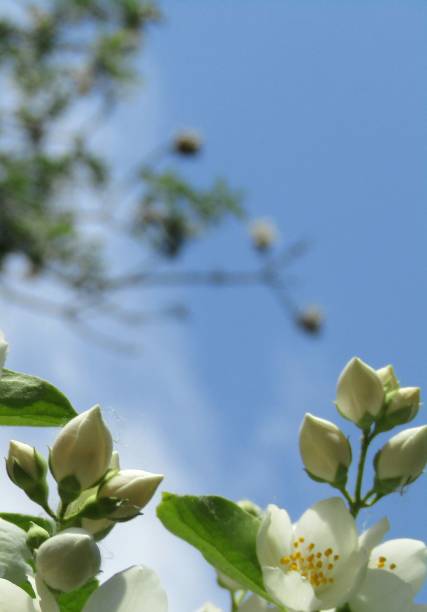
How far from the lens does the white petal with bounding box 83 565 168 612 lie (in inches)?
31.6

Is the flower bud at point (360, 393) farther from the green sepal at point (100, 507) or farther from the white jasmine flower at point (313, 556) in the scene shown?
the green sepal at point (100, 507)

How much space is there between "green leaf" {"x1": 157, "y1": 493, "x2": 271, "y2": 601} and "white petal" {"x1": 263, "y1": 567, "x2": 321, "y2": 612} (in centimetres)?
3

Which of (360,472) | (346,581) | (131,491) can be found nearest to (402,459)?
(360,472)

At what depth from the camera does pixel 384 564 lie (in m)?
0.95

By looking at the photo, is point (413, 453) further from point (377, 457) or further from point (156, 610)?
point (156, 610)

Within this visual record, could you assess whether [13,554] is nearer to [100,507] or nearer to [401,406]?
[100,507]

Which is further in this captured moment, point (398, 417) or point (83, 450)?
point (398, 417)

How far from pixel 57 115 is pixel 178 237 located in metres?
1.64

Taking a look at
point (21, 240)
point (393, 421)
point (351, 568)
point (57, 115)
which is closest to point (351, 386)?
point (393, 421)

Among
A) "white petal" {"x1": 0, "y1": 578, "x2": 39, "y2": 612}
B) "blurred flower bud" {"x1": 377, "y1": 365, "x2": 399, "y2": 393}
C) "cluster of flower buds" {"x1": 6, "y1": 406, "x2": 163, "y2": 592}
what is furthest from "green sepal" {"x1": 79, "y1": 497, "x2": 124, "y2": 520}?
"blurred flower bud" {"x1": 377, "y1": 365, "x2": 399, "y2": 393}

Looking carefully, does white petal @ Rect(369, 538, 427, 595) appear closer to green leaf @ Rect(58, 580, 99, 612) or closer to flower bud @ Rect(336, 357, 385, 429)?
flower bud @ Rect(336, 357, 385, 429)

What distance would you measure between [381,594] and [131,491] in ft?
0.79

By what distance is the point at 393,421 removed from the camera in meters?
1.04

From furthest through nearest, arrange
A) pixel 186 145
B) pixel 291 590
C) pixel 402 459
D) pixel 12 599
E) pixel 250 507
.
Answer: pixel 186 145, pixel 250 507, pixel 402 459, pixel 291 590, pixel 12 599
